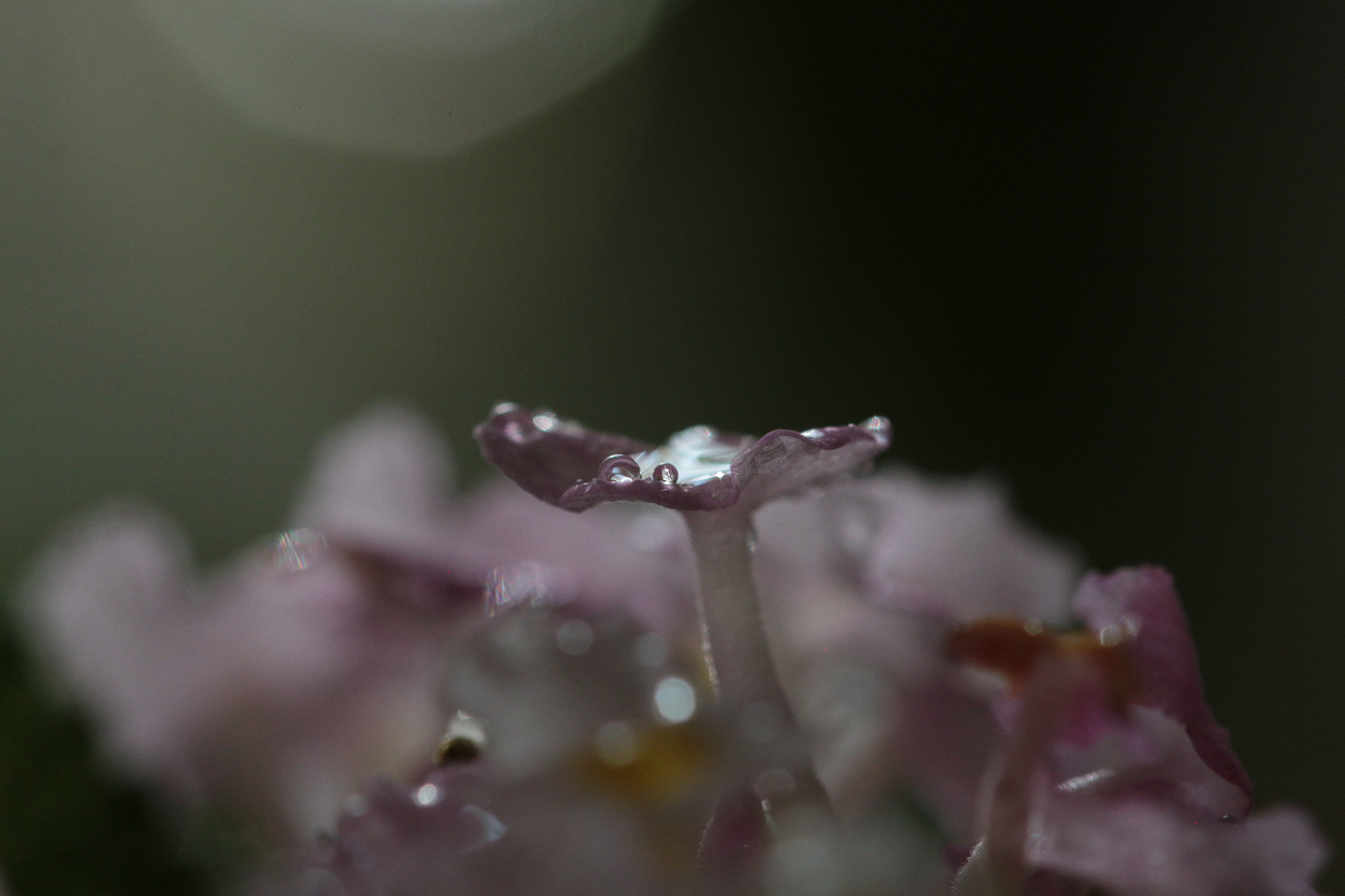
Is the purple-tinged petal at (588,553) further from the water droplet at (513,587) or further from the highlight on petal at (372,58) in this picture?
the highlight on petal at (372,58)

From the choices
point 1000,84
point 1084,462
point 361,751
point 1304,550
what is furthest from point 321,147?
point 361,751

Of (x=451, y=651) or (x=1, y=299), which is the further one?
(x=1, y=299)

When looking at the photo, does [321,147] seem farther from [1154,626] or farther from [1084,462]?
[1154,626]

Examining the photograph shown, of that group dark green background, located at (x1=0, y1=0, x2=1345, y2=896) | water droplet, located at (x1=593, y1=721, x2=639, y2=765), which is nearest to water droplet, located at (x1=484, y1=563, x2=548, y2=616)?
water droplet, located at (x1=593, y1=721, x2=639, y2=765)

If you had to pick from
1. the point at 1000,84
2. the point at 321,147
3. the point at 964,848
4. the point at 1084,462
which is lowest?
the point at 964,848

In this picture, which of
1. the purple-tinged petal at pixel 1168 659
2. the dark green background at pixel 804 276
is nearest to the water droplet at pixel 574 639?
the purple-tinged petal at pixel 1168 659

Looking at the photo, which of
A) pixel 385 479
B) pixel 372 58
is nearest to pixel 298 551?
pixel 385 479

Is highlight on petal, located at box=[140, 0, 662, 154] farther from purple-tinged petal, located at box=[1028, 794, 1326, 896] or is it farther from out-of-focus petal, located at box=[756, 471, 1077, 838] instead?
purple-tinged petal, located at box=[1028, 794, 1326, 896]

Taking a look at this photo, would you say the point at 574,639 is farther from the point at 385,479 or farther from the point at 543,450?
the point at 385,479
